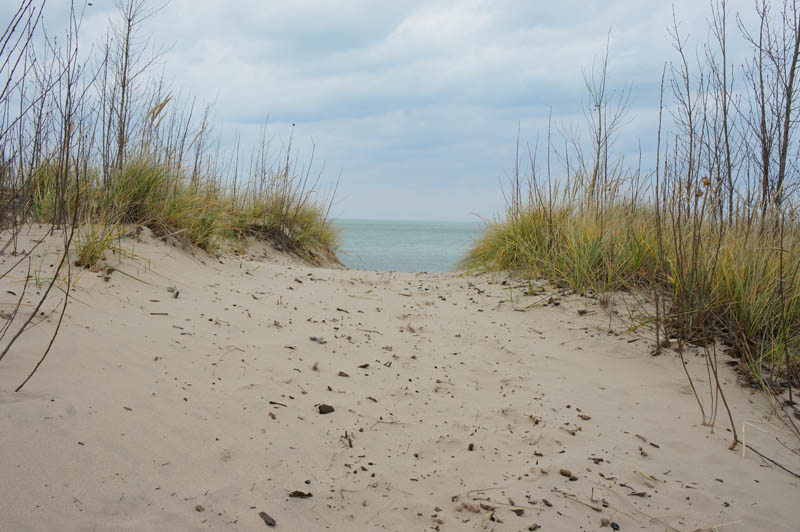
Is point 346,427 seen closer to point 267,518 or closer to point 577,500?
point 267,518

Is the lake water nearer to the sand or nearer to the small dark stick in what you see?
the sand

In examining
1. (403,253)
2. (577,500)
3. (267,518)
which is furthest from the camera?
(403,253)

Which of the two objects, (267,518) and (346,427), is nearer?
(267,518)

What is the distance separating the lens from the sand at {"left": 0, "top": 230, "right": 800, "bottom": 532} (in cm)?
159

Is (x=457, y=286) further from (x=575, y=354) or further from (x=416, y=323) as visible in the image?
(x=575, y=354)

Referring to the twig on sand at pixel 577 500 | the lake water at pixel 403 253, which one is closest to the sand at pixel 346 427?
the twig on sand at pixel 577 500

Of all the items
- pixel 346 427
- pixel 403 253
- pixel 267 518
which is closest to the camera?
pixel 267 518

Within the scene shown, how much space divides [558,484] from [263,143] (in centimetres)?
736

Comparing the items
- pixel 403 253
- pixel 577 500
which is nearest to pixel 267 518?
pixel 577 500

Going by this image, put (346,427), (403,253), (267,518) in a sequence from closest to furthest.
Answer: (267,518), (346,427), (403,253)

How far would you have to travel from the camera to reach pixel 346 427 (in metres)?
2.16

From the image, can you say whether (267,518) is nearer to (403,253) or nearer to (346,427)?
(346,427)

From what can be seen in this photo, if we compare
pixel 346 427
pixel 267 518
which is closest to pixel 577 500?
pixel 346 427

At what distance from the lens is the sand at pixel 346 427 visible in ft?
5.22
